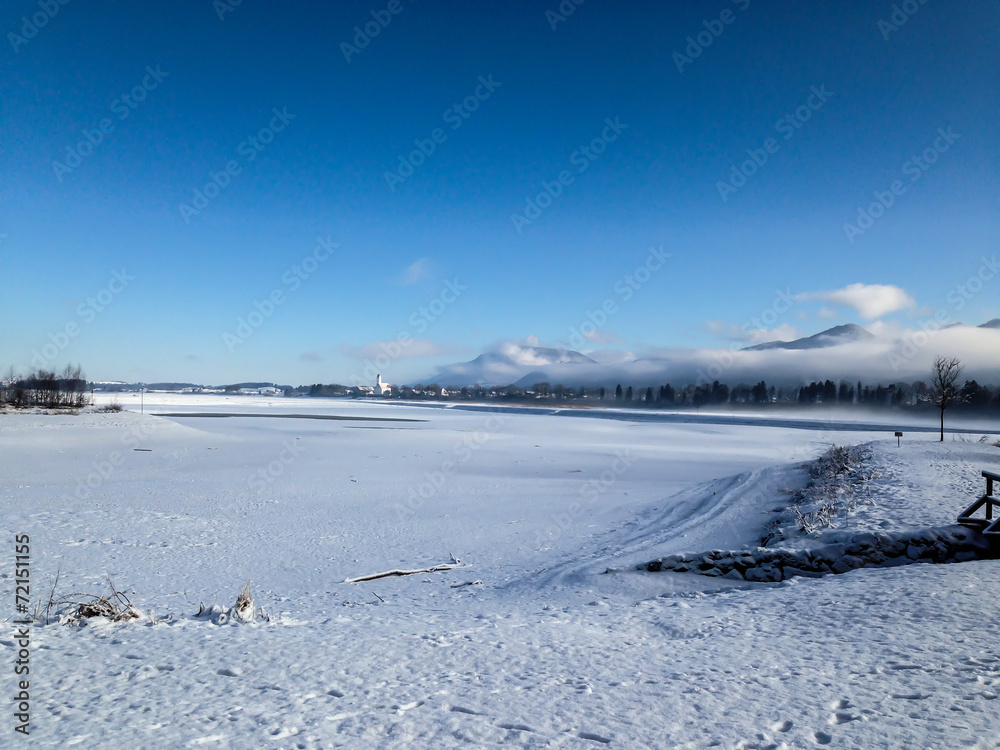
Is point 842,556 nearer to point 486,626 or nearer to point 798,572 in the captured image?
point 798,572

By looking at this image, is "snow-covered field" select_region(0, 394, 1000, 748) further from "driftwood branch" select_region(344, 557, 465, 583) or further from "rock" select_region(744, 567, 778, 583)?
"rock" select_region(744, 567, 778, 583)

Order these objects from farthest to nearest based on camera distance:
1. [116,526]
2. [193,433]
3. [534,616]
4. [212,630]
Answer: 1. [193,433]
2. [116,526]
3. [534,616]
4. [212,630]

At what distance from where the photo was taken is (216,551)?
11.1 m

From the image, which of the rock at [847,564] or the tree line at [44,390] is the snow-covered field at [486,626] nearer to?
the rock at [847,564]

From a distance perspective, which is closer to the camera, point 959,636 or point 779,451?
point 959,636

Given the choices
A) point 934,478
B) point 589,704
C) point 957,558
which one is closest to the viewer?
point 589,704

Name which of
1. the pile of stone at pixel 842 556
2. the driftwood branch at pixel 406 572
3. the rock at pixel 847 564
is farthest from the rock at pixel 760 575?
the driftwood branch at pixel 406 572

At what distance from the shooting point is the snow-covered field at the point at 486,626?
12.8 ft

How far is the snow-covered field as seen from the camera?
12.8ft

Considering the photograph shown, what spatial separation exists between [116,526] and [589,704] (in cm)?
1259

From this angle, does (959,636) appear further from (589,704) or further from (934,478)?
(934,478)

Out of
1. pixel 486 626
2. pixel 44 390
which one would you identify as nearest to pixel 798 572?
pixel 486 626

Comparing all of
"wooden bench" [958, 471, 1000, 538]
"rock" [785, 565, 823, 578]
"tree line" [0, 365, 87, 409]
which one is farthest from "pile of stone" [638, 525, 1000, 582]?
"tree line" [0, 365, 87, 409]

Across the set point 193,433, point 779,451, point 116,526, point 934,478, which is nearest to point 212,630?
point 116,526
